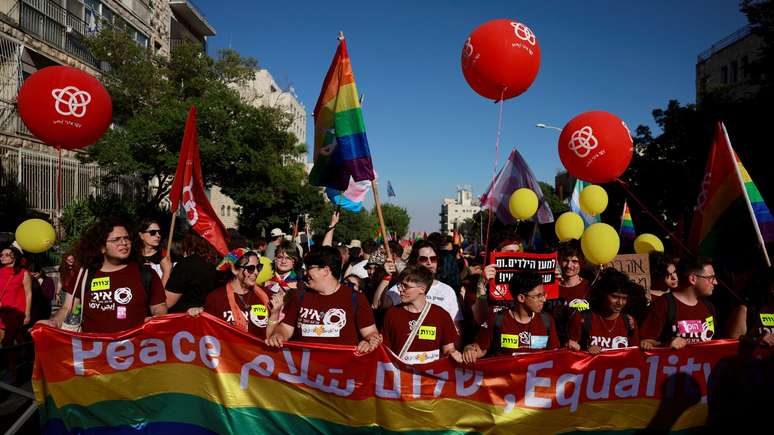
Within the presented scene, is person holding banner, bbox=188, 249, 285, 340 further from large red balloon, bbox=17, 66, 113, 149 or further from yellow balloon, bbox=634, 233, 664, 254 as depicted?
yellow balloon, bbox=634, 233, 664, 254

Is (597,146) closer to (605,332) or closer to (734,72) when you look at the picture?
(605,332)

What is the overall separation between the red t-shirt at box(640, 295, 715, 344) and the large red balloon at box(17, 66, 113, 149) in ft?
23.3

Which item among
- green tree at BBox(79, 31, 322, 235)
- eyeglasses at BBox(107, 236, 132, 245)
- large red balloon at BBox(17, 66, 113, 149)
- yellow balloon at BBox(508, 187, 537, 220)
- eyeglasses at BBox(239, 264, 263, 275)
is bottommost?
eyeglasses at BBox(239, 264, 263, 275)

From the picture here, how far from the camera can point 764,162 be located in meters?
18.4

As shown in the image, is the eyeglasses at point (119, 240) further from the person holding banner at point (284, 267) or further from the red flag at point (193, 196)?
the person holding banner at point (284, 267)

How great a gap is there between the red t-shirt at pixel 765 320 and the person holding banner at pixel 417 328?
2.33 m

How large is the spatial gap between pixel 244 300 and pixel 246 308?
76 mm

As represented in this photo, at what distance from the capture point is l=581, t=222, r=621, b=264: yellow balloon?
6.61 meters

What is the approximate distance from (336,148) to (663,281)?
3839mm

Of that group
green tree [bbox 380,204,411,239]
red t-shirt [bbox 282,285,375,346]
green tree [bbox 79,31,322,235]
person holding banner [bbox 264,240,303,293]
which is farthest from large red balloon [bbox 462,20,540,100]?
green tree [bbox 380,204,411,239]

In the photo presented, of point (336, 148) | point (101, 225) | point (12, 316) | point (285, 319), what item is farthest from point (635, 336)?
point (12, 316)

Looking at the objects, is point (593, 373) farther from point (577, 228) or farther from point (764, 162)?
point (764, 162)

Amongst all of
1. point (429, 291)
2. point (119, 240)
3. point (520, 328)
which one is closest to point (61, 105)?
point (119, 240)

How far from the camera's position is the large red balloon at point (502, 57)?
6.88 m
